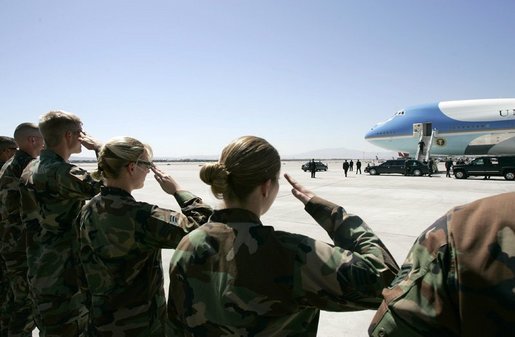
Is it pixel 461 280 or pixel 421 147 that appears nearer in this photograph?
pixel 461 280

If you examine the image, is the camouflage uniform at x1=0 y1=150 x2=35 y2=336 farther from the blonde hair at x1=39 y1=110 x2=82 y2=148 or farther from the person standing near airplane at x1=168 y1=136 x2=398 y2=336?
the person standing near airplane at x1=168 y1=136 x2=398 y2=336

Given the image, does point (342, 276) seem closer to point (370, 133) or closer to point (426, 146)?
point (426, 146)

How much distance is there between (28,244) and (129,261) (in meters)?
1.50

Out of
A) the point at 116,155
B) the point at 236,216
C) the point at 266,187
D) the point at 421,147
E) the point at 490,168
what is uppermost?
the point at 116,155

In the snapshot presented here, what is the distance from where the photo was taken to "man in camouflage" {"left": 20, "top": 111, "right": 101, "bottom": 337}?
254 centimetres

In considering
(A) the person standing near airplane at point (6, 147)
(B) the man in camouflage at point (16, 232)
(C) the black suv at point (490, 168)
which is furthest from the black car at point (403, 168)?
(B) the man in camouflage at point (16, 232)

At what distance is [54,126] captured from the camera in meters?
2.64

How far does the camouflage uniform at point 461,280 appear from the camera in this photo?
0.79 m

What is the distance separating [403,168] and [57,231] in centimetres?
2919

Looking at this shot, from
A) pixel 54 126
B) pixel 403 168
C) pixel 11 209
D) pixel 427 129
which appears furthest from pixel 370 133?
pixel 54 126

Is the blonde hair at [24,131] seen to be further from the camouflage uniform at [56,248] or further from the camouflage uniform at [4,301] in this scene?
the camouflage uniform at [56,248]

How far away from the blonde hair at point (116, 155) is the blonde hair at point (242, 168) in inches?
30.3

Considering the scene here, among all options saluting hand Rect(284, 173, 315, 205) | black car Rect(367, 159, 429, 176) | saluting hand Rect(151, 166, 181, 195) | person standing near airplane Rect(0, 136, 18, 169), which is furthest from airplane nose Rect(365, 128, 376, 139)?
saluting hand Rect(284, 173, 315, 205)

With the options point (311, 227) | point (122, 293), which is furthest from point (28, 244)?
point (311, 227)
